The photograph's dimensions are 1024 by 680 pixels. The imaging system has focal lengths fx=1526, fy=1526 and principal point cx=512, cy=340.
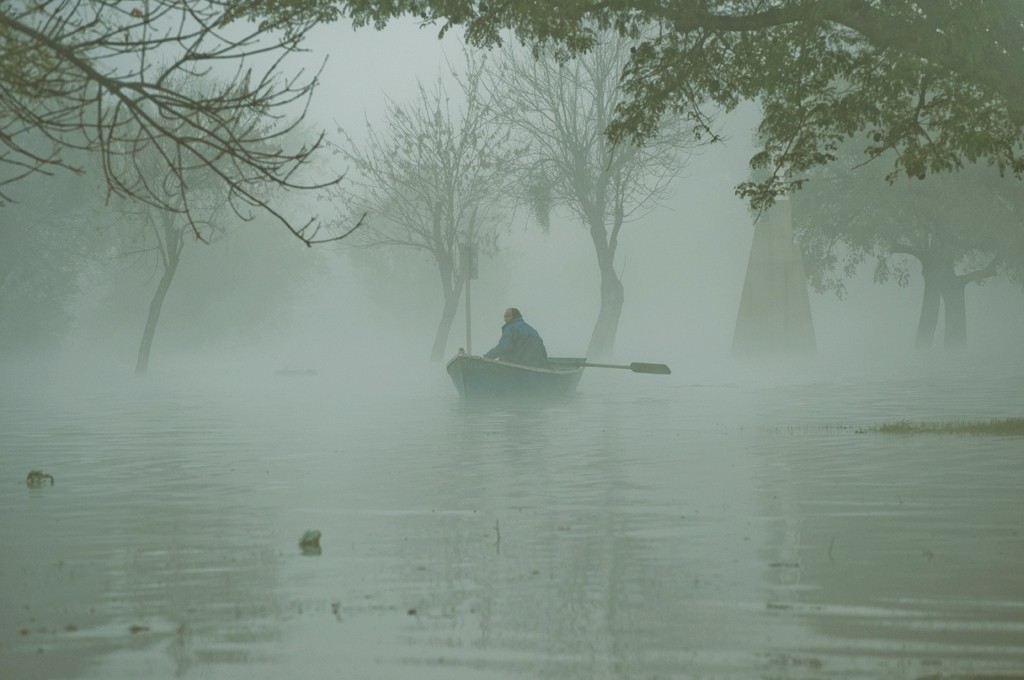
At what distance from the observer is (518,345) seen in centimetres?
2786

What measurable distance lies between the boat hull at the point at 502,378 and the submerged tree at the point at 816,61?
34.4ft

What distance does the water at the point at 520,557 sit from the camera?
6172mm

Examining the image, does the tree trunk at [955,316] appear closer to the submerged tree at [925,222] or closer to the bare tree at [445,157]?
the submerged tree at [925,222]

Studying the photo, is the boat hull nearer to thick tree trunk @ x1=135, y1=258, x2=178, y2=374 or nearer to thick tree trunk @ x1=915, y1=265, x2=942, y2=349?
thick tree trunk @ x1=135, y1=258, x2=178, y2=374

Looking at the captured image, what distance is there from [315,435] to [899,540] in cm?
1307

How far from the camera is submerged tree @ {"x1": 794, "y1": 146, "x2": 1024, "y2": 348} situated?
5022 cm

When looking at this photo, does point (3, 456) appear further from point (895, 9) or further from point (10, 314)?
point (10, 314)

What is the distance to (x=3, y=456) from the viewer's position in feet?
59.4

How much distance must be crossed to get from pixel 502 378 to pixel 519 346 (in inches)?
27.6

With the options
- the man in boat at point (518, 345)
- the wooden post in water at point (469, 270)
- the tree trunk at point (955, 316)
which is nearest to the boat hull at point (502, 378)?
the man in boat at point (518, 345)

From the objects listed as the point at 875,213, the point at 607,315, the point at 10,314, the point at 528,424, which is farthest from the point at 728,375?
the point at 10,314

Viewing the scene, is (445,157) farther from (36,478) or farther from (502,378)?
(36,478)

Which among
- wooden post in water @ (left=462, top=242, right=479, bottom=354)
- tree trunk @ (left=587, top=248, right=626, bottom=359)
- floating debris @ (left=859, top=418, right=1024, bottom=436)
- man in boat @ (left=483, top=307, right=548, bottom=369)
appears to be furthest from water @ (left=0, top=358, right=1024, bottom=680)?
tree trunk @ (left=587, top=248, right=626, bottom=359)

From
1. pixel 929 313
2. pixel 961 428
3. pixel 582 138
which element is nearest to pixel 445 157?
pixel 582 138
